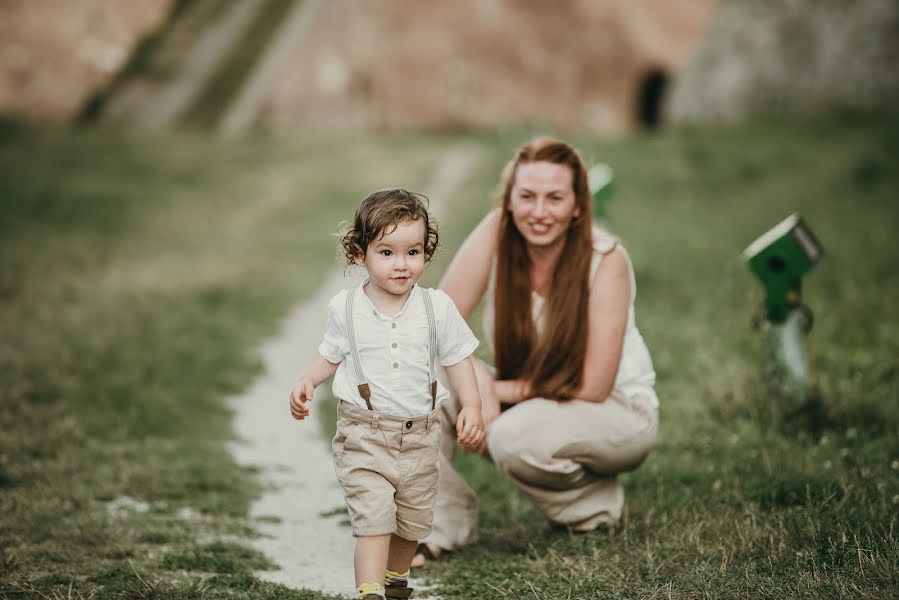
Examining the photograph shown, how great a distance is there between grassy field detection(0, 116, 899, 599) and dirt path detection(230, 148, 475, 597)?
5.3 inches

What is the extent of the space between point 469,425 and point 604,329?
856 millimetres

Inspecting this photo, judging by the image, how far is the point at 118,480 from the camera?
4.76 m

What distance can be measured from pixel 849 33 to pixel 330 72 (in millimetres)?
11899

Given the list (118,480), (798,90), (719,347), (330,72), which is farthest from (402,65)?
(118,480)

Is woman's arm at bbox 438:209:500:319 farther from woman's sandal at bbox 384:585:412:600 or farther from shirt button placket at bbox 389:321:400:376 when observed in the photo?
woman's sandal at bbox 384:585:412:600

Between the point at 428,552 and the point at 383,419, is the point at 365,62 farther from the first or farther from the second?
the point at 383,419

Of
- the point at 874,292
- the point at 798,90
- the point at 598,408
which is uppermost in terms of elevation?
the point at 798,90

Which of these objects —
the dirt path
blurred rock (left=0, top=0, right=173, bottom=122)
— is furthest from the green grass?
blurred rock (left=0, top=0, right=173, bottom=122)

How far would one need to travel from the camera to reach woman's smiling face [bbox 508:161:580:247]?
390cm

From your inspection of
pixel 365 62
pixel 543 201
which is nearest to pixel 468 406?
pixel 543 201

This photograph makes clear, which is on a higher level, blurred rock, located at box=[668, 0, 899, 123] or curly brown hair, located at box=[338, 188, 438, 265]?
blurred rock, located at box=[668, 0, 899, 123]

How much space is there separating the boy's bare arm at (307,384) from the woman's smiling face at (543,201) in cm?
107

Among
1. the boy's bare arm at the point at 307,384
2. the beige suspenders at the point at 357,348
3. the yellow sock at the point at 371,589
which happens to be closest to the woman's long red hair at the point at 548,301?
the beige suspenders at the point at 357,348

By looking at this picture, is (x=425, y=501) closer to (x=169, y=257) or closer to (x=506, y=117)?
(x=169, y=257)
